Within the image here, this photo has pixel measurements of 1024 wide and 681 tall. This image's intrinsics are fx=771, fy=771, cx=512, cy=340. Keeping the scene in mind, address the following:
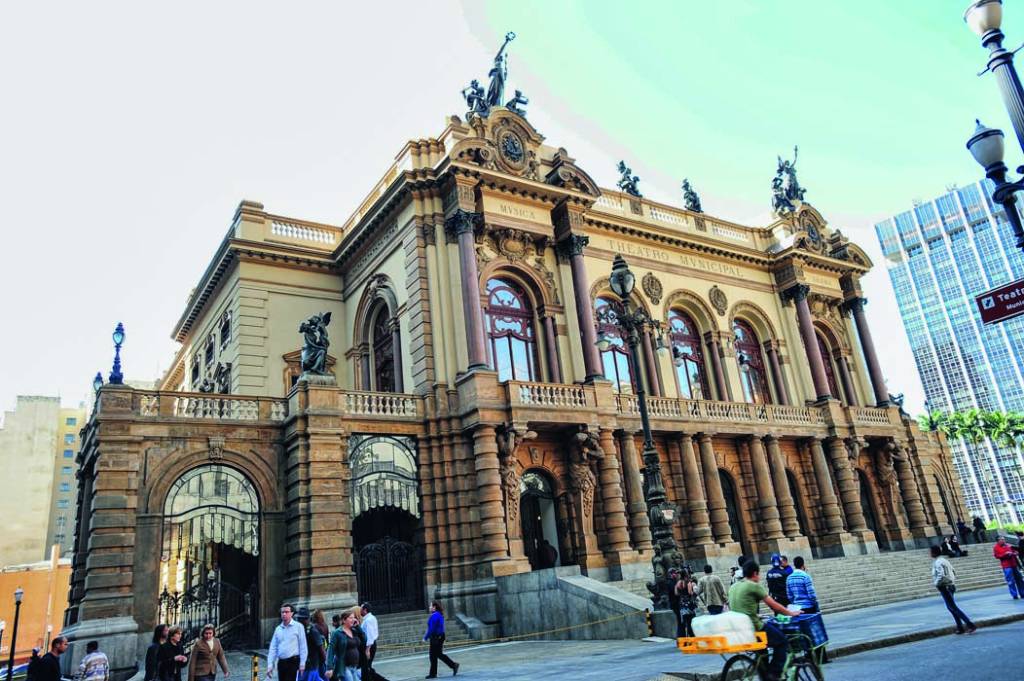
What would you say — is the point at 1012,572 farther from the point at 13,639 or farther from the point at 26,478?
the point at 26,478

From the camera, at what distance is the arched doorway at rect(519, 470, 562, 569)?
25.3 m

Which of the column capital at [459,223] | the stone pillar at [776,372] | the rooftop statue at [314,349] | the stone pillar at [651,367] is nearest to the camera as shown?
the rooftop statue at [314,349]

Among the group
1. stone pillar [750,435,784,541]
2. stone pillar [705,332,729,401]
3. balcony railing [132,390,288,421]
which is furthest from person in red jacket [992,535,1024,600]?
balcony railing [132,390,288,421]

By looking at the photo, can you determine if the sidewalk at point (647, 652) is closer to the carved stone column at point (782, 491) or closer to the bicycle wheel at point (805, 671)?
the bicycle wheel at point (805, 671)

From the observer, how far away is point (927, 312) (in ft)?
436

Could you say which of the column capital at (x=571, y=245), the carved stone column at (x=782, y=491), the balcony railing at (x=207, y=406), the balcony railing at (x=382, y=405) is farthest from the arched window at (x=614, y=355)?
the balcony railing at (x=207, y=406)

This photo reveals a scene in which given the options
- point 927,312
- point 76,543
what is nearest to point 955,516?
point 76,543

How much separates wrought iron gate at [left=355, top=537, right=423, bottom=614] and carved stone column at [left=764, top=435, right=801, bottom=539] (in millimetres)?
15432

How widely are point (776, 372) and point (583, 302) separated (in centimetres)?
1204

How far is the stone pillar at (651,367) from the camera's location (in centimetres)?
3027

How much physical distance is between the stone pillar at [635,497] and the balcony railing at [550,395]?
2364 millimetres

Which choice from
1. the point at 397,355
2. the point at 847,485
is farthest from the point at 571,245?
the point at 847,485

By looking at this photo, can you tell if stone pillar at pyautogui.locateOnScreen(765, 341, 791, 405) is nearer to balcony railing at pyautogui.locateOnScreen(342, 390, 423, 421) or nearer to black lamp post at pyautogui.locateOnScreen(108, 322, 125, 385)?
balcony railing at pyautogui.locateOnScreen(342, 390, 423, 421)

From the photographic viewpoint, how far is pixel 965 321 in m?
127
